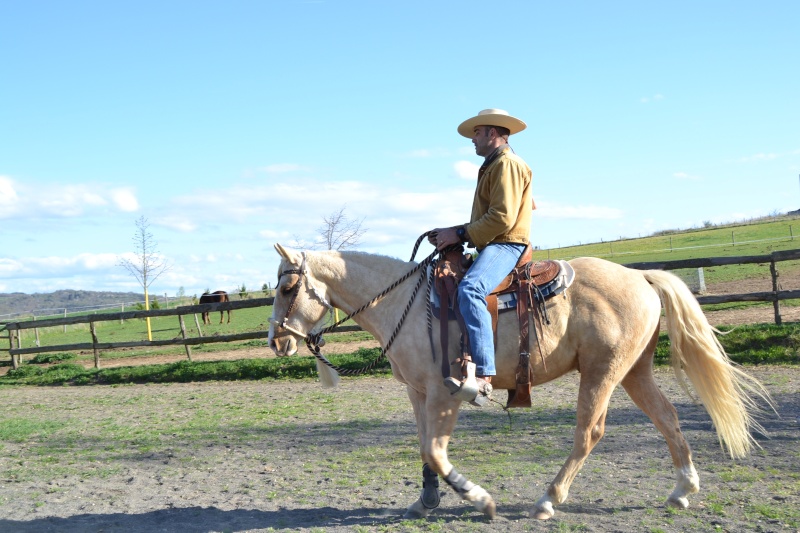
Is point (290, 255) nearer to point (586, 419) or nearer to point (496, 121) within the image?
point (496, 121)

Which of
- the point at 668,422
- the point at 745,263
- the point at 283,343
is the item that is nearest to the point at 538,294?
the point at 668,422

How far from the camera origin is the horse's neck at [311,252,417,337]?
204 inches

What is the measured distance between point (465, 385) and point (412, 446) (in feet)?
9.63

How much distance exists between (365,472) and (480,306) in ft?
8.07

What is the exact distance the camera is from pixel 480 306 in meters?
4.65

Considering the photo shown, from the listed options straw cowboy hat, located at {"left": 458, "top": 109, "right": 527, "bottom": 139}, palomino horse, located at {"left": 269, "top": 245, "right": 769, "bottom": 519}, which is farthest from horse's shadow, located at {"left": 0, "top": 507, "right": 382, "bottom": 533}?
straw cowboy hat, located at {"left": 458, "top": 109, "right": 527, "bottom": 139}

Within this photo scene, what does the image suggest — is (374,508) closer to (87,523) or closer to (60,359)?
(87,523)

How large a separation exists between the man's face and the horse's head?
163cm

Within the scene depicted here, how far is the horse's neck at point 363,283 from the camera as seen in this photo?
5188 mm

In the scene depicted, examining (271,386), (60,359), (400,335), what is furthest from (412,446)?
(60,359)

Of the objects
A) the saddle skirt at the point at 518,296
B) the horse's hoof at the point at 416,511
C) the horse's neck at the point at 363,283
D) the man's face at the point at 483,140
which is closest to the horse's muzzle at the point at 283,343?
the horse's neck at the point at 363,283

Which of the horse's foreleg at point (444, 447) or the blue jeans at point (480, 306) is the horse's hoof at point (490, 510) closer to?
the horse's foreleg at point (444, 447)

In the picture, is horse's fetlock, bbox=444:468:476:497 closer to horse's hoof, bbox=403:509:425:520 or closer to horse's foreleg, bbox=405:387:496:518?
horse's foreleg, bbox=405:387:496:518

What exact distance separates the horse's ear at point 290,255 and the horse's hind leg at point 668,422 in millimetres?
2789
